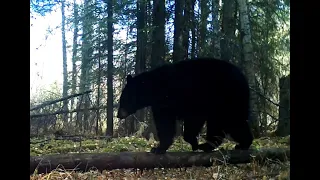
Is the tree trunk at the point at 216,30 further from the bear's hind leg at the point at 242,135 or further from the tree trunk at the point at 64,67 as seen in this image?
the tree trunk at the point at 64,67

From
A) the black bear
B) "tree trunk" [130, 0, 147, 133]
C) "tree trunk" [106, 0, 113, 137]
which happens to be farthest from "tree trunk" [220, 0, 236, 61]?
the black bear

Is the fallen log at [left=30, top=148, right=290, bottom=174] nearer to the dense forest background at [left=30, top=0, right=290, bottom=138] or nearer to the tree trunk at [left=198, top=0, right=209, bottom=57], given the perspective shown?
the dense forest background at [left=30, top=0, right=290, bottom=138]

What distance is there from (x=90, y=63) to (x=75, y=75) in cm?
101

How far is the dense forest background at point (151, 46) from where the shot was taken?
263 inches

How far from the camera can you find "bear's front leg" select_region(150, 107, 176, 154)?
3745mm

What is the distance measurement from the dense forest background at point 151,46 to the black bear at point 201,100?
6.61ft

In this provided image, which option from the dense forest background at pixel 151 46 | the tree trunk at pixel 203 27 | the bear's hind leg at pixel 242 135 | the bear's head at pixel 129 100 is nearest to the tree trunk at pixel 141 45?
the dense forest background at pixel 151 46

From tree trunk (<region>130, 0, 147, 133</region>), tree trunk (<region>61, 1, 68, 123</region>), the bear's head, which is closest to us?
the bear's head

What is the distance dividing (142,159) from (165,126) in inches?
27.1

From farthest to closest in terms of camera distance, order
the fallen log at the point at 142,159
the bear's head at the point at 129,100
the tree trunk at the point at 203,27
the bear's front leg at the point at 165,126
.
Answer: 1. the tree trunk at the point at 203,27
2. the bear's head at the point at 129,100
3. the bear's front leg at the point at 165,126
4. the fallen log at the point at 142,159

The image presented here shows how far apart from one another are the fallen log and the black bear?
0.30 metres

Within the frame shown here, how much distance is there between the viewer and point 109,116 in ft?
25.6
